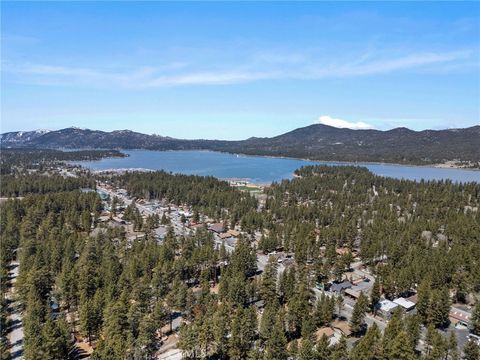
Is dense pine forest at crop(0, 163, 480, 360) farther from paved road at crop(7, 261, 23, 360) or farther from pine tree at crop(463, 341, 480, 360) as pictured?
paved road at crop(7, 261, 23, 360)

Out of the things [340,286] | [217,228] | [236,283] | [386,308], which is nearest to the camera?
[236,283]

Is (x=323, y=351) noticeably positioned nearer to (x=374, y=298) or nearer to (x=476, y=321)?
(x=374, y=298)

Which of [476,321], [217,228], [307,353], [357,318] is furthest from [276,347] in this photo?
[217,228]

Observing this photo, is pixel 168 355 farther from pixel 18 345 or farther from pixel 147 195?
pixel 147 195

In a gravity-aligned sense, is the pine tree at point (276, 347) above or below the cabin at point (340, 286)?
above

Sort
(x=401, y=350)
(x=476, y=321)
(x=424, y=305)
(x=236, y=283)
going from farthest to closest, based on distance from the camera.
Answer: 1. (x=236, y=283)
2. (x=424, y=305)
3. (x=476, y=321)
4. (x=401, y=350)

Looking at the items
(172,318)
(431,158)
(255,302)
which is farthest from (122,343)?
(431,158)

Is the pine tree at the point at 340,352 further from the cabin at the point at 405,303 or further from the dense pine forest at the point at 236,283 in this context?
the cabin at the point at 405,303

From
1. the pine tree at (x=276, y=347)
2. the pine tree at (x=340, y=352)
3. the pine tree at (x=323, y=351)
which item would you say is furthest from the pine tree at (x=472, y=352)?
the pine tree at (x=276, y=347)

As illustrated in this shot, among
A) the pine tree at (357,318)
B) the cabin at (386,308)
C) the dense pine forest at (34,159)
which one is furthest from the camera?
the dense pine forest at (34,159)
